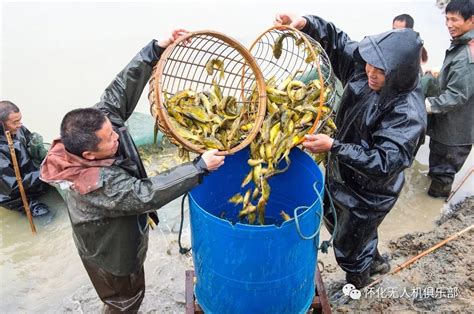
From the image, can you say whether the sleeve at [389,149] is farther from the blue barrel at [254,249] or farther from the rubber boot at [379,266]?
the rubber boot at [379,266]

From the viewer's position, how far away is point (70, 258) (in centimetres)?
435

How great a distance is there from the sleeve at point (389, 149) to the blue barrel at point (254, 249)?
24 cm

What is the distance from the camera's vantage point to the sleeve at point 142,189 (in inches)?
101

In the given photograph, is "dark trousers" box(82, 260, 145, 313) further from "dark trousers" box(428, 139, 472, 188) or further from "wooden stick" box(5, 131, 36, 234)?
"dark trousers" box(428, 139, 472, 188)

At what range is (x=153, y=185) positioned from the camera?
102 inches

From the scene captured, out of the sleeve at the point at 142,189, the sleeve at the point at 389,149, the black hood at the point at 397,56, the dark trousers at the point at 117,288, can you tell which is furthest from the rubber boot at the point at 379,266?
the sleeve at the point at 142,189

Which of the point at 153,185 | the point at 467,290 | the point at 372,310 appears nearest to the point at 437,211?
the point at 467,290

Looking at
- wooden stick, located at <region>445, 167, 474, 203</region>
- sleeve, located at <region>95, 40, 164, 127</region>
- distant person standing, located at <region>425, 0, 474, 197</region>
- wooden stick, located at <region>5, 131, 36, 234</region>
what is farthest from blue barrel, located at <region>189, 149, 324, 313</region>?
wooden stick, located at <region>445, 167, 474, 203</region>

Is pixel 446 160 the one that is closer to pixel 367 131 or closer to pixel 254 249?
pixel 367 131

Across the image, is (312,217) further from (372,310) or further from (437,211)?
(437,211)

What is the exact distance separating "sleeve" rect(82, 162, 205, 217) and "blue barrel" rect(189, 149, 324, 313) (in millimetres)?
163

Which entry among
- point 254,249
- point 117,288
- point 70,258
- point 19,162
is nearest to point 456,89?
point 254,249

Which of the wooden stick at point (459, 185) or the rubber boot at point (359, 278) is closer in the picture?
the rubber boot at point (359, 278)

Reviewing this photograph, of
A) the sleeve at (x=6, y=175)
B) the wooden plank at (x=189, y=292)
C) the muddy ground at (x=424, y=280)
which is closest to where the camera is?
the wooden plank at (x=189, y=292)
